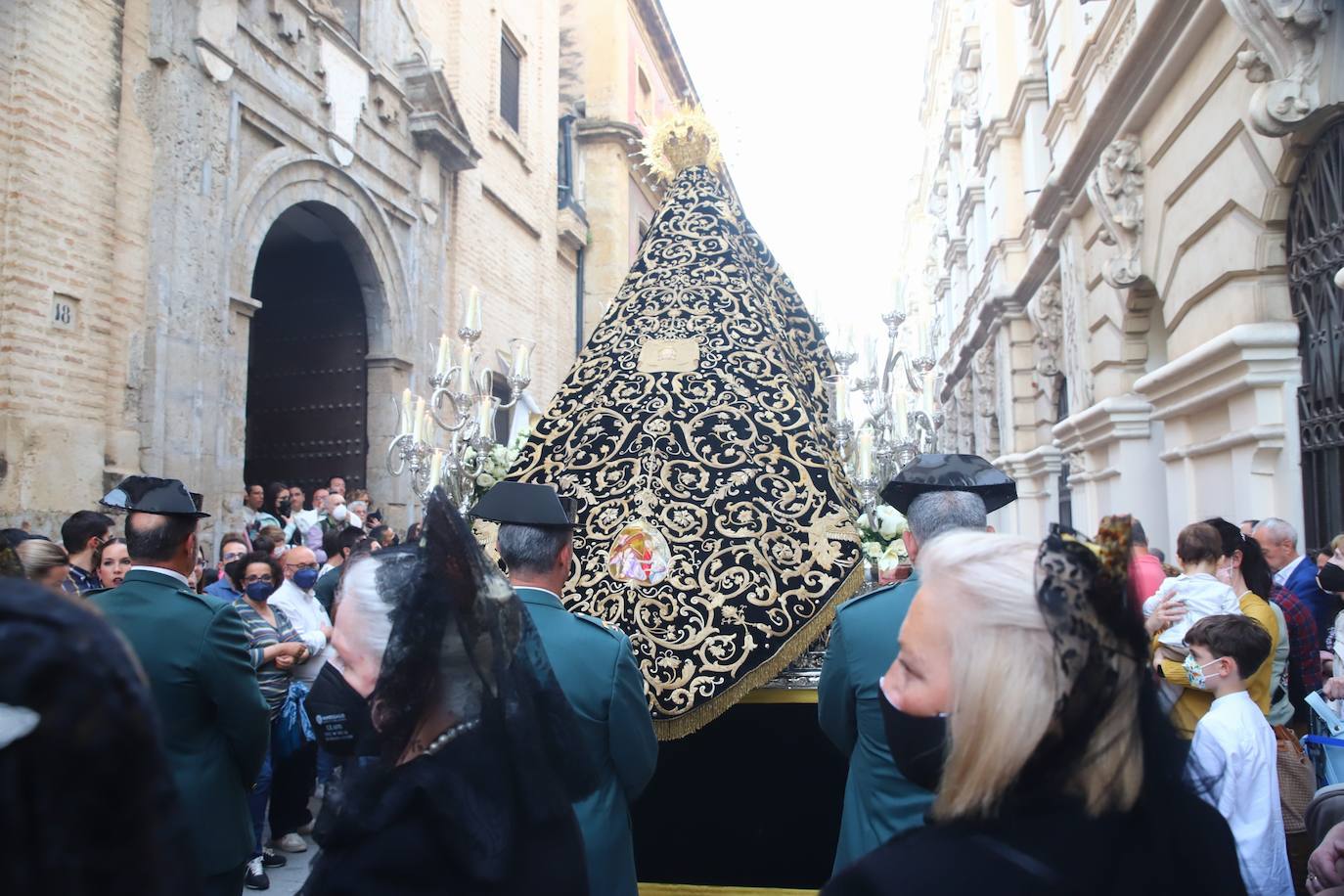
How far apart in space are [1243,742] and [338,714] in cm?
262

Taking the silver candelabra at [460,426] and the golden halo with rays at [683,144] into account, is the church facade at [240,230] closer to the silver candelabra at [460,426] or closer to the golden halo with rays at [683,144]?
the silver candelabra at [460,426]

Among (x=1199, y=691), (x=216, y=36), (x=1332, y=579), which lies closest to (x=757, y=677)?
(x=1199, y=691)

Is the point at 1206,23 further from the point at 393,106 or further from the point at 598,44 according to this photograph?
the point at 598,44

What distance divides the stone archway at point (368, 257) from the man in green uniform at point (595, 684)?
8.83 meters

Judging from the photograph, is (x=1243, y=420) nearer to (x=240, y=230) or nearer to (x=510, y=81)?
(x=240, y=230)

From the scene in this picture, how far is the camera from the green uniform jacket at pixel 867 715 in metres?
2.51

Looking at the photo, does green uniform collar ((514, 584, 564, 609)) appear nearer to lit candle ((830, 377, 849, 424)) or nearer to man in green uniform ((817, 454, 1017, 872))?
man in green uniform ((817, 454, 1017, 872))

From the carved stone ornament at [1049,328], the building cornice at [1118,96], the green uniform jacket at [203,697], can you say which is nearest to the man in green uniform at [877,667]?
the green uniform jacket at [203,697]

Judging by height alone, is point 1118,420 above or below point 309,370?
below

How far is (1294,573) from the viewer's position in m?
5.48

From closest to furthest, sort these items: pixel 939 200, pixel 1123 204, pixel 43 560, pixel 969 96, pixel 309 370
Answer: pixel 43 560, pixel 1123 204, pixel 309 370, pixel 969 96, pixel 939 200

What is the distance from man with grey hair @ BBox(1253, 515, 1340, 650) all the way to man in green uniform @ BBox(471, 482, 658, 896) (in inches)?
160

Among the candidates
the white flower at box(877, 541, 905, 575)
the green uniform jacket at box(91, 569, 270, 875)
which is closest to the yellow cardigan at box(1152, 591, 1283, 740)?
the white flower at box(877, 541, 905, 575)

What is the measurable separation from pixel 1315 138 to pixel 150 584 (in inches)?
267
